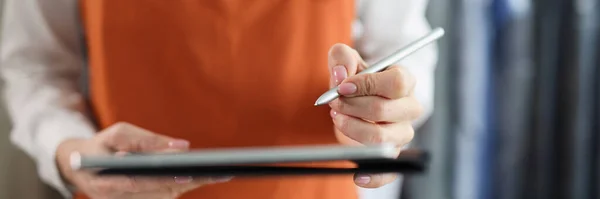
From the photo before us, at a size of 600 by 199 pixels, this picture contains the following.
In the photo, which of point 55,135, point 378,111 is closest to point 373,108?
point 378,111

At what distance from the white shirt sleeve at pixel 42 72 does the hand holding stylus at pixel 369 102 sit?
0.70 ft

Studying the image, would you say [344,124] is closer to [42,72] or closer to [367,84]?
[367,84]

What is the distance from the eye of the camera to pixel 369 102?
31 cm

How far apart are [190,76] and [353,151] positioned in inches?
7.6

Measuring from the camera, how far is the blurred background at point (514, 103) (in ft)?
2.19

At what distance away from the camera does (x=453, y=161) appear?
27.2 inches

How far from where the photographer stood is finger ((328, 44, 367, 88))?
32 centimetres

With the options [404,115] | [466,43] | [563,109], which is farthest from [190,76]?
[563,109]

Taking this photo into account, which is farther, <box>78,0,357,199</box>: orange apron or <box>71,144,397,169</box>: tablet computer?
<box>78,0,357,199</box>: orange apron

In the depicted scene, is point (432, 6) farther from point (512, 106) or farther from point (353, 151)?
point (353, 151)

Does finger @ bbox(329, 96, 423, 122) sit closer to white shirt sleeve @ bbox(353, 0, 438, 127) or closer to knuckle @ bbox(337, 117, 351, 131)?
knuckle @ bbox(337, 117, 351, 131)

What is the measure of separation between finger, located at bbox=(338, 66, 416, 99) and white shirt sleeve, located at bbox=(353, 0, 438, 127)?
126 millimetres

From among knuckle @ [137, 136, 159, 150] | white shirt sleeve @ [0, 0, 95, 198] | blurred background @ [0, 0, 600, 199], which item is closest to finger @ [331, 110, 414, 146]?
knuckle @ [137, 136, 159, 150]

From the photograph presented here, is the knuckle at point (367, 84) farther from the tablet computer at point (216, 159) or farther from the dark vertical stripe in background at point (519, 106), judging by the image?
the dark vertical stripe in background at point (519, 106)
